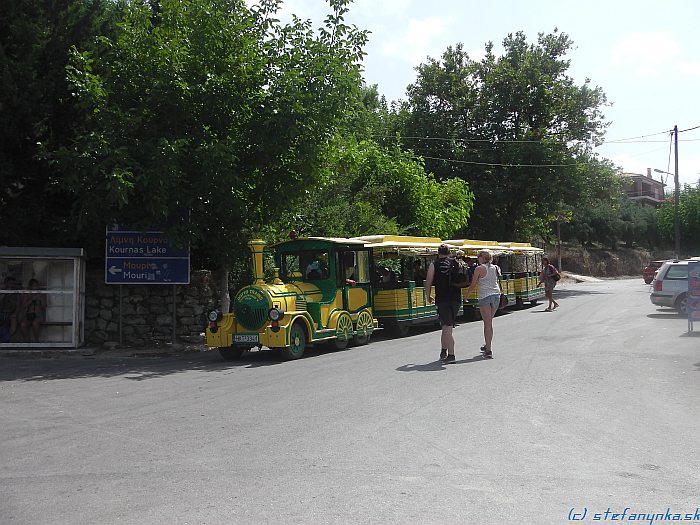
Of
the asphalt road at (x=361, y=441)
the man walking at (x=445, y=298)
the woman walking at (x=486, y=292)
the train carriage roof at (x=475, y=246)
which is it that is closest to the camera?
the asphalt road at (x=361, y=441)

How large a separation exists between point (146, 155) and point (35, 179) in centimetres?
447

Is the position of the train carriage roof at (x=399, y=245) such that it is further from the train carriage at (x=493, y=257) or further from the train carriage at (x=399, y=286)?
the train carriage at (x=493, y=257)

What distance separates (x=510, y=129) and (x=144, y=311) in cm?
2692

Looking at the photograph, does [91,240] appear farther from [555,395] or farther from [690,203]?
[690,203]

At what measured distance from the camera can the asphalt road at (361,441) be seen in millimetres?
4957

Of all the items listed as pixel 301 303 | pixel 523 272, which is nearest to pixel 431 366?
pixel 301 303

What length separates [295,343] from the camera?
546 inches

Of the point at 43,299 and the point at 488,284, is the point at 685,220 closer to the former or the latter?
the point at 488,284

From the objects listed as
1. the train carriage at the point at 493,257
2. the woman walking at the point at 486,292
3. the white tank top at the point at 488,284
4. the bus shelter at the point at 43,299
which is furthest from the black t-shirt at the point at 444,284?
the train carriage at the point at 493,257

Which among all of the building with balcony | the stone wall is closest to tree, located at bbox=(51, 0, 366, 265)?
the stone wall

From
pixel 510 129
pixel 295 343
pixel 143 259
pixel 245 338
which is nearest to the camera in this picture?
pixel 245 338

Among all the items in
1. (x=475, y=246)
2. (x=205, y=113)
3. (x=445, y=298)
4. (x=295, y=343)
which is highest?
(x=205, y=113)

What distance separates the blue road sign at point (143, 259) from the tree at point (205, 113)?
1.69 feet

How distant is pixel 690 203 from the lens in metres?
69.4
